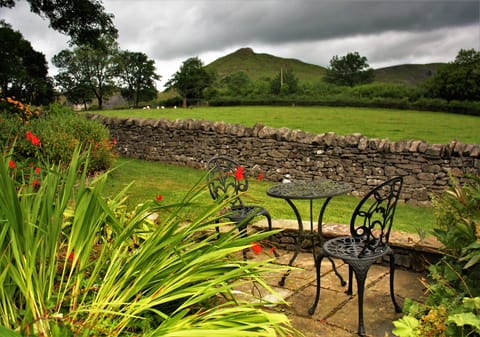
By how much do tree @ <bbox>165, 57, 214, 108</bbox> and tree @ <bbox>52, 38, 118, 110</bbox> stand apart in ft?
58.6

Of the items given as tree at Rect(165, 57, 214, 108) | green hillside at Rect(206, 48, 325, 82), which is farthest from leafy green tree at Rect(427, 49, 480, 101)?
green hillside at Rect(206, 48, 325, 82)

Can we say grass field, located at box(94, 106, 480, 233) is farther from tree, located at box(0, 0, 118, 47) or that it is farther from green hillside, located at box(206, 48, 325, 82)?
green hillside, located at box(206, 48, 325, 82)

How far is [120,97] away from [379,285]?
65.7m

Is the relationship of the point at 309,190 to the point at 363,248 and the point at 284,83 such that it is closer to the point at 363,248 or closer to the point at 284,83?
the point at 363,248

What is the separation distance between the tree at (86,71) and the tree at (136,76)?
1577 millimetres

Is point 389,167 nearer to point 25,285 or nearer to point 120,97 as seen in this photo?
point 25,285

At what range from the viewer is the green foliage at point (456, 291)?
2.07 meters

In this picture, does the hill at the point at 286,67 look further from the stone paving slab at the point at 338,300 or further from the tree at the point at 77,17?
the stone paving slab at the point at 338,300

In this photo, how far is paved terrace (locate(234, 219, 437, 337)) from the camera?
3.04m

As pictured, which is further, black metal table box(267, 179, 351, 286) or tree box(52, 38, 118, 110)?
tree box(52, 38, 118, 110)

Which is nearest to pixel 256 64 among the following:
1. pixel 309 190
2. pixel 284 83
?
pixel 284 83

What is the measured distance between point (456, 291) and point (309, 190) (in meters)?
1.66

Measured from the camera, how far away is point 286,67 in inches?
3893

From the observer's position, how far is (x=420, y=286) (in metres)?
3.72
